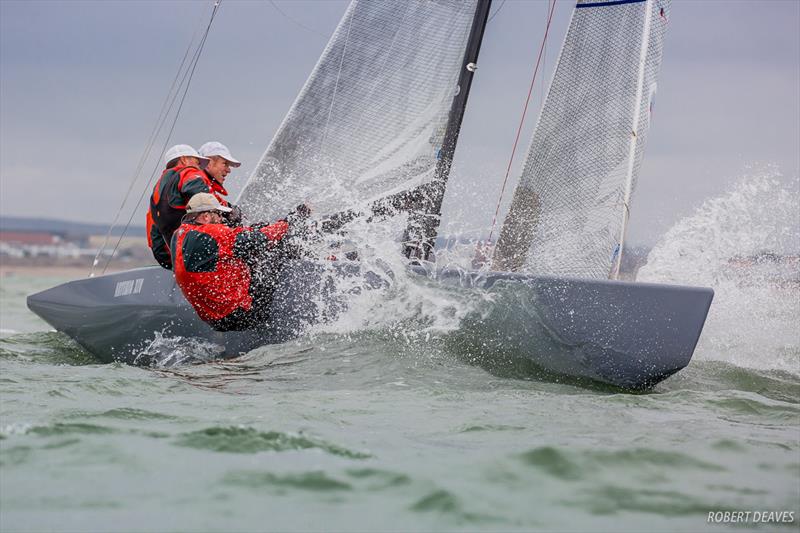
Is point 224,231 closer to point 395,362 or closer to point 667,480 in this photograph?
point 395,362

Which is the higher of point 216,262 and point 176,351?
point 216,262

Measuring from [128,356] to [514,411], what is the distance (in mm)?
2640

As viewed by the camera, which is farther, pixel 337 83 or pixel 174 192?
pixel 337 83

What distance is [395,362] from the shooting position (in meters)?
3.65

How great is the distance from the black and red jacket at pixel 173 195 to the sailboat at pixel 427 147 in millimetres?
295

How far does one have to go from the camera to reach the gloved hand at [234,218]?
457cm

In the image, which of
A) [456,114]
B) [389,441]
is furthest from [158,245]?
[389,441]

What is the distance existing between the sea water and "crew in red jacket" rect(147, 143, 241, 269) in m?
0.77

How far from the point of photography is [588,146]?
5.09 m

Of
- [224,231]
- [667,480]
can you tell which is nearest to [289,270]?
[224,231]

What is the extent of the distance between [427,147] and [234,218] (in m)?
1.09

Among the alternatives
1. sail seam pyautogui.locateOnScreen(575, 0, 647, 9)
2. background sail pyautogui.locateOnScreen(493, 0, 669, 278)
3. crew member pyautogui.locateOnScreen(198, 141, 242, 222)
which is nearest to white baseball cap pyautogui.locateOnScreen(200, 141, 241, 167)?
crew member pyautogui.locateOnScreen(198, 141, 242, 222)

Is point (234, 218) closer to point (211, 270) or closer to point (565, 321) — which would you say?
point (211, 270)

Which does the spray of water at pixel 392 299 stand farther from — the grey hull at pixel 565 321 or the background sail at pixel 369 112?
the background sail at pixel 369 112
